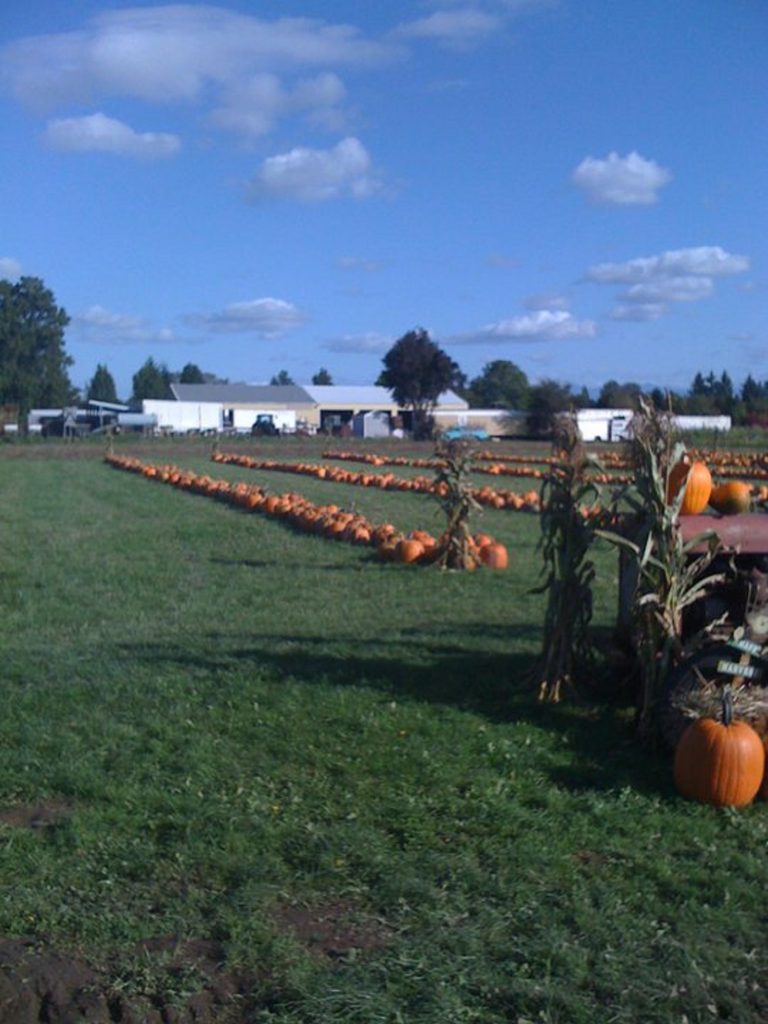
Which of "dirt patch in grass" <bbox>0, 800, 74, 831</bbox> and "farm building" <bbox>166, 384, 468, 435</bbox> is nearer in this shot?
"dirt patch in grass" <bbox>0, 800, 74, 831</bbox>

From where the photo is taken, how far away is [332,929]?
5160mm

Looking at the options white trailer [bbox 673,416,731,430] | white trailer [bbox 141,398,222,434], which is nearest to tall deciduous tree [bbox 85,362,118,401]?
white trailer [bbox 141,398,222,434]

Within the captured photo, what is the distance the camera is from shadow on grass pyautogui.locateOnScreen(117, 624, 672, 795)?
23.3ft

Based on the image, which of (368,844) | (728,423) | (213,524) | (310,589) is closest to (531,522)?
(213,524)

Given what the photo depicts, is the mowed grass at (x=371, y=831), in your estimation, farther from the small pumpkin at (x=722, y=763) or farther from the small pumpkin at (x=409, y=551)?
the small pumpkin at (x=409, y=551)

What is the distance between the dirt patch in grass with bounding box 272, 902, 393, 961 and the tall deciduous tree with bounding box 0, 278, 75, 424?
119 metres

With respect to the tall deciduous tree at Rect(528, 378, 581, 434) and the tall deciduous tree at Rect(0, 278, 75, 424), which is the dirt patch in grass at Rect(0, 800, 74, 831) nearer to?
the tall deciduous tree at Rect(528, 378, 581, 434)

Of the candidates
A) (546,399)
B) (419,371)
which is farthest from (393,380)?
(546,399)

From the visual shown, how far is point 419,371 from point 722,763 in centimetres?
9381

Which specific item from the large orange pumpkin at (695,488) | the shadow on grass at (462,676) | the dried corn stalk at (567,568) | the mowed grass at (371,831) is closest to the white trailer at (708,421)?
the shadow on grass at (462,676)

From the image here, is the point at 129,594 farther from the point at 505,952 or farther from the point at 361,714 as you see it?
the point at 505,952

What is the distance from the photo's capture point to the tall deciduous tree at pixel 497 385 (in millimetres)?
133500

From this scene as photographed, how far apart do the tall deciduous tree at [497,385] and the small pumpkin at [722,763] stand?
123565 millimetres

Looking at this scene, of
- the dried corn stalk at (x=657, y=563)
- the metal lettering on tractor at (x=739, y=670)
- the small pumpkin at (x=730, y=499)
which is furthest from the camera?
the small pumpkin at (x=730, y=499)
